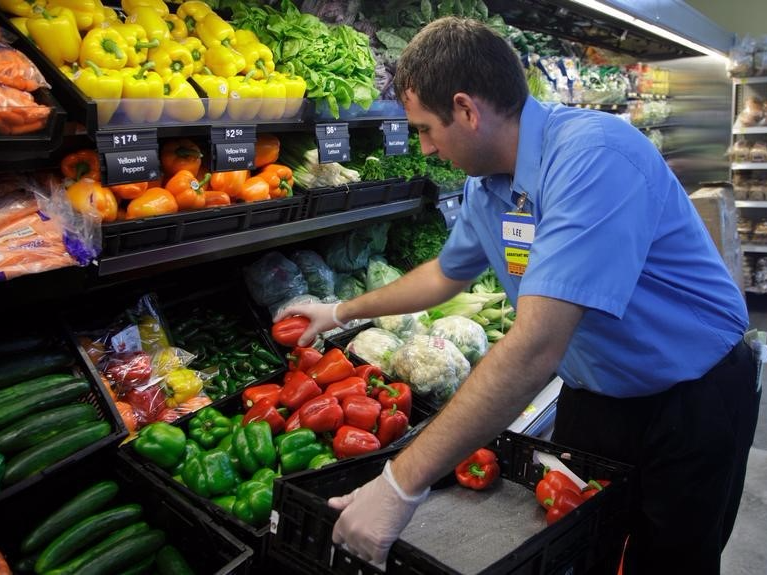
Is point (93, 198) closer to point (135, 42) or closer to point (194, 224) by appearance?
point (194, 224)

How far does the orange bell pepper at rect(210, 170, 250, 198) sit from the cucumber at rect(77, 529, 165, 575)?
118 centimetres

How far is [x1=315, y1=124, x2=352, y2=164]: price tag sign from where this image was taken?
2590 millimetres

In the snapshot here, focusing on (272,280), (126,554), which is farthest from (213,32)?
(126,554)

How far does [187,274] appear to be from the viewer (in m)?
3.03

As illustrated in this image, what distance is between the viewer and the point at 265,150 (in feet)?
8.87

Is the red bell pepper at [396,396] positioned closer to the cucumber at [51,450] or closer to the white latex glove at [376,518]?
the cucumber at [51,450]

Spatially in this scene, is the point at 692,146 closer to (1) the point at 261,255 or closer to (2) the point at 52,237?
(1) the point at 261,255

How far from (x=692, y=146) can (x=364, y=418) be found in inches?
290

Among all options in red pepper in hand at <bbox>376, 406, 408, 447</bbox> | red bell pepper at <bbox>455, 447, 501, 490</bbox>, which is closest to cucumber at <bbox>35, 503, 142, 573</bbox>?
red pepper in hand at <bbox>376, 406, 408, 447</bbox>

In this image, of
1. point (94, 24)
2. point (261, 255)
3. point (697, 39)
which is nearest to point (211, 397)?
point (261, 255)

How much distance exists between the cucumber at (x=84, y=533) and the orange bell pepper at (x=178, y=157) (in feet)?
3.72

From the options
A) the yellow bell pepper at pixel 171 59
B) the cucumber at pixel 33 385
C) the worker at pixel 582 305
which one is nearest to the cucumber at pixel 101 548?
the cucumber at pixel 33 385

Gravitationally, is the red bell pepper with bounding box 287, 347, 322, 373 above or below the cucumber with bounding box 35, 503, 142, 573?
above

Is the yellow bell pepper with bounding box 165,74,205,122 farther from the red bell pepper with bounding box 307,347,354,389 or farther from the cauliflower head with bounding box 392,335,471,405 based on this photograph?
the cauliflower head with bounding box 392,335,471,405
